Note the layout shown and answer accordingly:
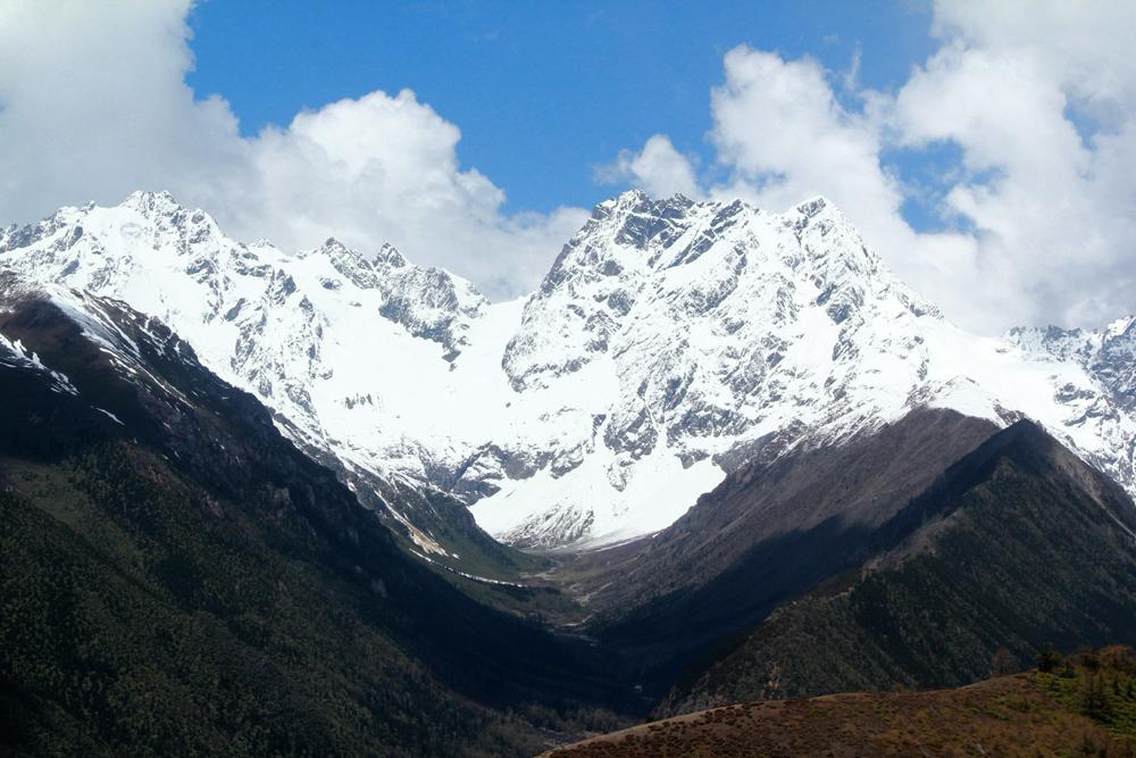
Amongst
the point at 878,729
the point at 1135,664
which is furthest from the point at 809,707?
the point at 1135,664

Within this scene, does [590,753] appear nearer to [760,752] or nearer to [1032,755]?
[760,752]

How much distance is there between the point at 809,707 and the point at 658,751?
18.8 meters

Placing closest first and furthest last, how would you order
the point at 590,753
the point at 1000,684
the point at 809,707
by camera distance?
the point at 590,753, the point at 809,707, the point at 1000,684

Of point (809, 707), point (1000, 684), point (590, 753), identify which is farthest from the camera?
point (1000, 684)

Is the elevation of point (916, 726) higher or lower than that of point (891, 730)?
higher

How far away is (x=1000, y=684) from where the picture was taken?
137125 millimetres

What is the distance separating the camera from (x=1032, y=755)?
378 ft

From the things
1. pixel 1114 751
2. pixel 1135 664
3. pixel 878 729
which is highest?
pixel 1135 664

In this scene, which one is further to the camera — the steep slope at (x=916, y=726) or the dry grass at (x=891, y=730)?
the steep slope at (x=916, y=726)

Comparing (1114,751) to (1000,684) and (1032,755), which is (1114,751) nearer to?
(1032,755)

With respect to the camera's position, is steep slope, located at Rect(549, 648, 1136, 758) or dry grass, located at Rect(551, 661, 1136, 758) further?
steep slope, located at Rect(549, 648, 1136, 758)

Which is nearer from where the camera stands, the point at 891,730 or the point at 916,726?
the point at 891,730

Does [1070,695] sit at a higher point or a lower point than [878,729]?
higher

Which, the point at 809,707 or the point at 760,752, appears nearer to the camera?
the point at 760,752
